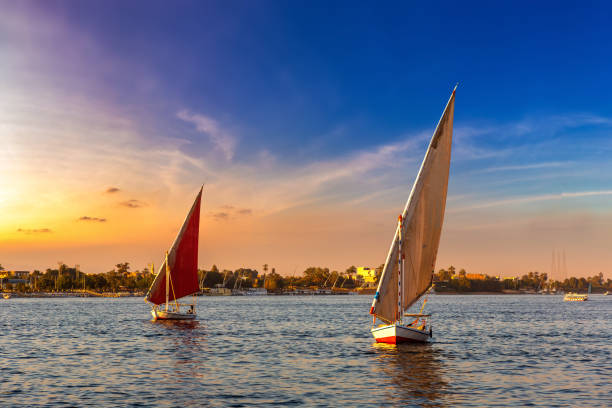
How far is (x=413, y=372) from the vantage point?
40062 millimetres

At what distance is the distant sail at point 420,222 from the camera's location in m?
48.1

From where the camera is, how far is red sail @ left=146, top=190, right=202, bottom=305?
83.6 m

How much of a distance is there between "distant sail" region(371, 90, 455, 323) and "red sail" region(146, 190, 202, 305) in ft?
139

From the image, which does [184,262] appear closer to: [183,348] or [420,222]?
[183,348]

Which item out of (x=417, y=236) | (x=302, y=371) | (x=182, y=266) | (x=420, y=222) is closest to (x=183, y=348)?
(x=302, y=371)

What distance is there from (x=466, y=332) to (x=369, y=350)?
28.7 metres

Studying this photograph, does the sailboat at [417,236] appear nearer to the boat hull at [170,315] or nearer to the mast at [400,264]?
the mast at [400,264]

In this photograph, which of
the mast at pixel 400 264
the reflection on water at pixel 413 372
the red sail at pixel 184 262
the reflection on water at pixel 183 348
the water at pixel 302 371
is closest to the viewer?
the water at pixel 302 371

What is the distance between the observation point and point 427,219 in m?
49.3

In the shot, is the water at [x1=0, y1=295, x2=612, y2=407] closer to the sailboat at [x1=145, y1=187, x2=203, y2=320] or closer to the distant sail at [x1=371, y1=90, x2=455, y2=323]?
the distant sail at [x1=371, y1=90, x2=455, y2=323]

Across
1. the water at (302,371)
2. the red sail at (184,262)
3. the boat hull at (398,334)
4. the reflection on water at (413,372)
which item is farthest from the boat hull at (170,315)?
the boat hull at (398,334)

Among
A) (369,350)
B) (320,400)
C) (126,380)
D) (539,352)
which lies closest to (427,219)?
(369,350)

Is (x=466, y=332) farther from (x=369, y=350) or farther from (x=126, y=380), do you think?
(x=126, y=380)

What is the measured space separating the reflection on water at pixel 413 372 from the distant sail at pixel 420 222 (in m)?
Result: 3.67
